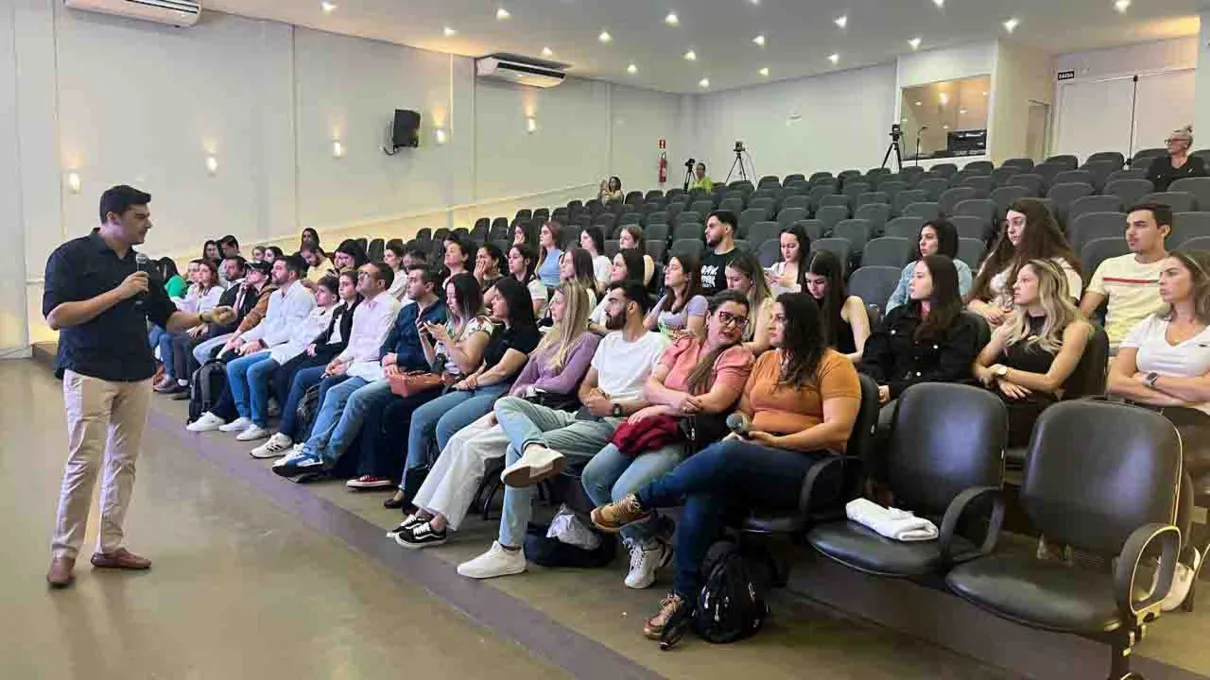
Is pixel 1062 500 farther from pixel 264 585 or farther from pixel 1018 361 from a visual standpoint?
pixel 264 585

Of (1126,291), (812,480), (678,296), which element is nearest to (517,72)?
(678,296)

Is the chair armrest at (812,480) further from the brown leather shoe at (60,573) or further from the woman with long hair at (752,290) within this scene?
the brown leather shoe at (60,573)

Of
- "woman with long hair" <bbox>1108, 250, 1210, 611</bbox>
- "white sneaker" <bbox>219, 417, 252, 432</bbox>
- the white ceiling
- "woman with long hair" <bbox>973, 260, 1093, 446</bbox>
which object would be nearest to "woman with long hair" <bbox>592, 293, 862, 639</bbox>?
"woman with long hair" <bbox>973, 260, 1093, 446</bbox>

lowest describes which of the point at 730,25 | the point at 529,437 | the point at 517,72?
the point at 529,437

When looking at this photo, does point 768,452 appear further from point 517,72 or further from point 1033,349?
point 517,72

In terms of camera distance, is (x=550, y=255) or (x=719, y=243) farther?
(x=550, y=255)

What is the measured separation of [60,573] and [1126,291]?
439cm

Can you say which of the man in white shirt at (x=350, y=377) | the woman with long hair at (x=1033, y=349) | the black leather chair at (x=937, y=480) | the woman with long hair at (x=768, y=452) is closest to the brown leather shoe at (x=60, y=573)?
the man in white shirt at (x=350, y=377)

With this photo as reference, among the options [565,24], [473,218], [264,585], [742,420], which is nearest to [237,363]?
[264,585]

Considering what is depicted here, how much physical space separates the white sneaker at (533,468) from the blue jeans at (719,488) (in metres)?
0.54

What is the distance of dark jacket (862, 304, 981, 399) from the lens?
313 cm

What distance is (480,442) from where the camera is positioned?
3314 millimetres

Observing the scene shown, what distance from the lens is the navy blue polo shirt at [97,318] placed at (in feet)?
10.2

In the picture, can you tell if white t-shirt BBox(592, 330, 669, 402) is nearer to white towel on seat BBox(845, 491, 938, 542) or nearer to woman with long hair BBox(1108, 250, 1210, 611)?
white towel on seat BBox(845, 491, 938, 542)
